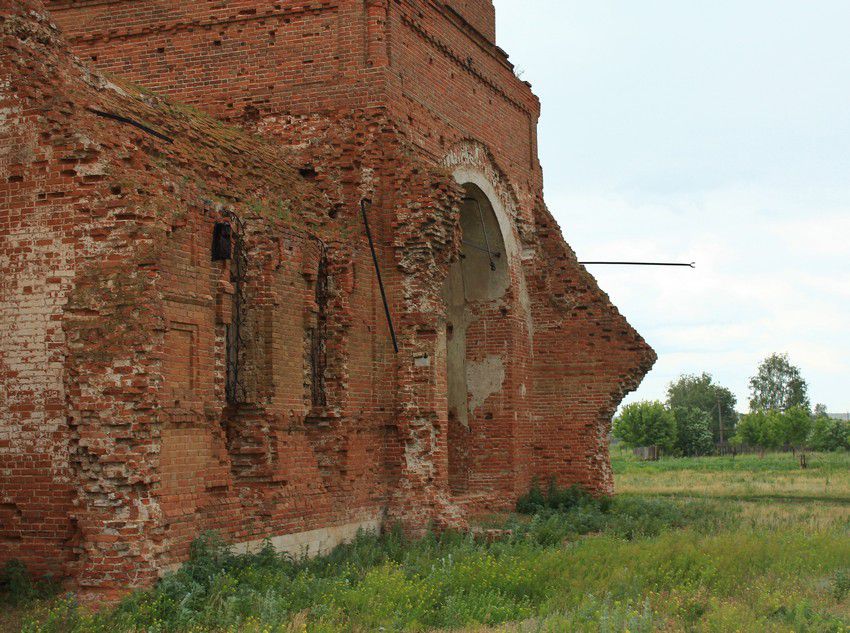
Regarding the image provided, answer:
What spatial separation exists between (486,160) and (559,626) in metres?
10.6

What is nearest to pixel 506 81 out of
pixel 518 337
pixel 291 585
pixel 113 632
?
pixel 518 337

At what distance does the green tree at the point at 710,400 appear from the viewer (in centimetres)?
8744

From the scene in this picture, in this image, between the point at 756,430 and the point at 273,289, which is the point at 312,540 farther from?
the point at 756,430

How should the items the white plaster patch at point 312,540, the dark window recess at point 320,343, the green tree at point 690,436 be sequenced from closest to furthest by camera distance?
the white plaster patch at point 312,540, the dark window recess at point 320,343, the green tree at point 690,436

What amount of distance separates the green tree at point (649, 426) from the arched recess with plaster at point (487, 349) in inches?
1589

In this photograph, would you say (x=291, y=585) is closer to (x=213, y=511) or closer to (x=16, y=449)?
(x=213, y=511)

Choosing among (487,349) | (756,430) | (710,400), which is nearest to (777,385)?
(710,400)

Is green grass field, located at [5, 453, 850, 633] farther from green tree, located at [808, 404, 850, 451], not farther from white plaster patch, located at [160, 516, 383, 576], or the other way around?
green tree, located at [808, 404, 850, 451]

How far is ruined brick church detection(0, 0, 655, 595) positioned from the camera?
8508 millimetres

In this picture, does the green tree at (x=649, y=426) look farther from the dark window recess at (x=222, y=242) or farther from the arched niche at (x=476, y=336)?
the dark window recess at (x=222, y=242)

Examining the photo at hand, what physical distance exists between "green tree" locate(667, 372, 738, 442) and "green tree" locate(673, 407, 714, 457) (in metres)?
25.7

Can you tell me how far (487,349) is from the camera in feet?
56.7

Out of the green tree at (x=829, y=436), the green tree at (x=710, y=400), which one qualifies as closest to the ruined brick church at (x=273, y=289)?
the green tree at (x=829, y=436)

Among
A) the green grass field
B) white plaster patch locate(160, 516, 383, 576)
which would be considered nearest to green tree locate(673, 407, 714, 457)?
the green grass field
